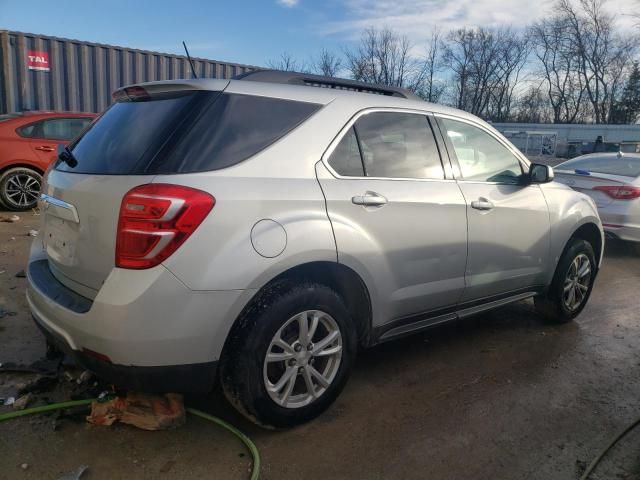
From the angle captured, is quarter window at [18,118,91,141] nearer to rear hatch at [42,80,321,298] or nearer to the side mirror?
rear hatch at [42,80,321,298]

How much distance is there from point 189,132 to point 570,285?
3.54 meters

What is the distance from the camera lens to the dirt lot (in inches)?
95.5

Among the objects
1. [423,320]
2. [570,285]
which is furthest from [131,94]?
[570,285]

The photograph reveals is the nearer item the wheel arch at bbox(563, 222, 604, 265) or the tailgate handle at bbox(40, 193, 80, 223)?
the tailgate handle at bbox(40, 193, 80, 223)

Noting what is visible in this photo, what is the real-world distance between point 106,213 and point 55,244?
576 mm

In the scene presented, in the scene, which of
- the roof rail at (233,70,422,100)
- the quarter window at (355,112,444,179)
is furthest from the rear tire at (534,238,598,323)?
the roof rail at (233,70,422,100)

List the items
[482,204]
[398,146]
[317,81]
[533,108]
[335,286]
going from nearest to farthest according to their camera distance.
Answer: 1. [335,286]
2. [317,81]
3. [398,146]
4. [482,204]
5. [533,108]

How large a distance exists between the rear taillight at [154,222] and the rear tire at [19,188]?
21.5 ft

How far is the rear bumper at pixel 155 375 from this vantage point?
2211 mm

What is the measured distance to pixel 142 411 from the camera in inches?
103

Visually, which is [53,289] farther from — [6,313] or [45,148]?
[45,148]

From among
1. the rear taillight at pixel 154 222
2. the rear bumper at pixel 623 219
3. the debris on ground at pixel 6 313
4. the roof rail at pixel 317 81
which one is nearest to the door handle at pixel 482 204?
the roof rail at pixel 317 81

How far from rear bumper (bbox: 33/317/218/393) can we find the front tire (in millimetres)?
118

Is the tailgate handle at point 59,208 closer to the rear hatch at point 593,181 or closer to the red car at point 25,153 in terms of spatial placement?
the red car at point 25,153
